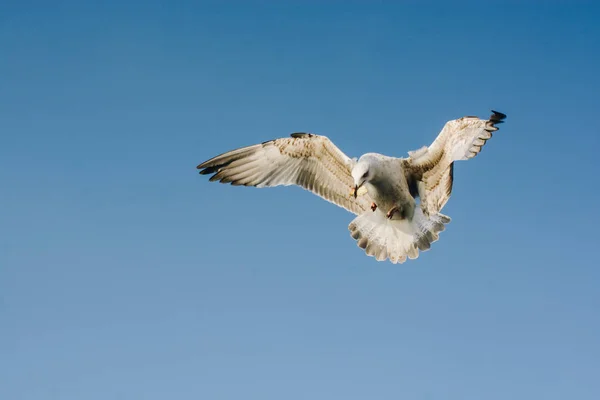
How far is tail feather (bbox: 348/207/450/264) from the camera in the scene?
13102 mm

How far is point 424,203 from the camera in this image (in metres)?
13.2

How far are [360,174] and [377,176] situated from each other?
1.16 feet

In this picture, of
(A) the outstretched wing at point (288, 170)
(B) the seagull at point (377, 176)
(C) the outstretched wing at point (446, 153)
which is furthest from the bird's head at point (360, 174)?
(A) the outstretched wing at point (288, 170)

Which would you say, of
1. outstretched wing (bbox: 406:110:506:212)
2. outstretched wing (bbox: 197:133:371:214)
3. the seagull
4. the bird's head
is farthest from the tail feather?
the bird's head

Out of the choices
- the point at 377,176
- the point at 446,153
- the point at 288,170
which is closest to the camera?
the point at 446,153

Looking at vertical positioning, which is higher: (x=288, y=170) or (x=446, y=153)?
(x=288, y=170)

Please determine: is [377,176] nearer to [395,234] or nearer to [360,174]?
[360,174]

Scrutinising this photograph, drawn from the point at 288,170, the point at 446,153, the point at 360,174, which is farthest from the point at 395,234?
the point at 288,170

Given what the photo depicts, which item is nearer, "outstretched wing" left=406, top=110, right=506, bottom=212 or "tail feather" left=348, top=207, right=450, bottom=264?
"outstretched wing" left=406, top=110, right=506, bottom=212

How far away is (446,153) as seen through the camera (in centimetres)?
1247

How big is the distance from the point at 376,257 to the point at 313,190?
166 centimetres

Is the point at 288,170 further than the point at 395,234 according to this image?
Yes

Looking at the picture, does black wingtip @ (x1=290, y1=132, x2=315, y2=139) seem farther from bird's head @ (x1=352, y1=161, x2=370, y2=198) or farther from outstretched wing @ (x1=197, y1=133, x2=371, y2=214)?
bird's head @ (x1=352, y1=161, x2=370, y2=198)

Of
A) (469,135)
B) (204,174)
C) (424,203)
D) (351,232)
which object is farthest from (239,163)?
(469,135)
